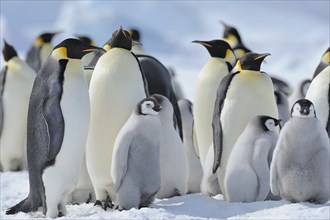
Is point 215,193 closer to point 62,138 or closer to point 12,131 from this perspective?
point 62,138

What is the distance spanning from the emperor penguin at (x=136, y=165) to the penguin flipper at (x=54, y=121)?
0.45 meters

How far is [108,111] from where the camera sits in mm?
6230

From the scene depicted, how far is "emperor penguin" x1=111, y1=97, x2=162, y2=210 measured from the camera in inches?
223

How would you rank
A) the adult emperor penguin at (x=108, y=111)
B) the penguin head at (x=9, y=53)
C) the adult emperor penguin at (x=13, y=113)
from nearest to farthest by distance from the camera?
the adult emperor penguin at (x=108, y=111) < the adult emperor penguin at (x=13, y=113) < the penguin head at (x=9, y=53)

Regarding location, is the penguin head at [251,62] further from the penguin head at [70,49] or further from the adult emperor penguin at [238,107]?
the penguin head at [70,49]

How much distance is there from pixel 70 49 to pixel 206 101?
189 centimetres

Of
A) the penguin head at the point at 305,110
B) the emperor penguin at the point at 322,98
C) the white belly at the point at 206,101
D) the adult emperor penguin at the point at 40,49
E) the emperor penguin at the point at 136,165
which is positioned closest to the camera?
the penguin head at the point at 305,110

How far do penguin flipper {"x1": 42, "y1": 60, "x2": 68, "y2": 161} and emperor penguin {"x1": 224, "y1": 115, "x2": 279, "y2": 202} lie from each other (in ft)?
4.61

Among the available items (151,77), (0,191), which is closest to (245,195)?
(151,77)

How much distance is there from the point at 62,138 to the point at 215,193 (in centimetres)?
174

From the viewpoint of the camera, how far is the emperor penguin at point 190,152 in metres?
7.74

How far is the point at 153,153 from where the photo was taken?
227 inches

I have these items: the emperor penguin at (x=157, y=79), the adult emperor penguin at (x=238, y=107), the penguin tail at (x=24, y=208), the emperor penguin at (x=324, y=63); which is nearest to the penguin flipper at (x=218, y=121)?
the adult emperor penguin at (x=238, y=107)

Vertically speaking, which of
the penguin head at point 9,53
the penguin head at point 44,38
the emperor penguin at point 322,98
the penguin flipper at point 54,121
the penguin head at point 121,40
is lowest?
the penguin flipper at point 54,121
